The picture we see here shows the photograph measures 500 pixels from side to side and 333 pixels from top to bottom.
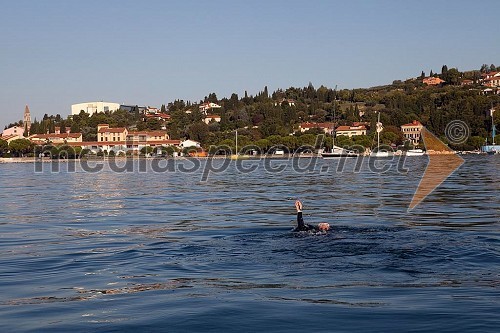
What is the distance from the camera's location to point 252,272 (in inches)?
536

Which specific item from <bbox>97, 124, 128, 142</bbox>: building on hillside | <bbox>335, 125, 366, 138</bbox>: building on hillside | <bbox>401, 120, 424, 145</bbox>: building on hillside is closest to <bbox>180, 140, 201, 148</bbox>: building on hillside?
<bbox>97, 124, 128, 142</bbox>: building on hillside

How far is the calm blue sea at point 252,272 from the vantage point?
9.86 metres

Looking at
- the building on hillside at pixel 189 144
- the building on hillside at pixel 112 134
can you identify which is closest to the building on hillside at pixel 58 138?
the building on hillside at pixel 112 134

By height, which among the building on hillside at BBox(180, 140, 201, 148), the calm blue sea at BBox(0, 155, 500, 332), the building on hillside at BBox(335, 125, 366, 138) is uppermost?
the building on hillside at BBox(335, 125, 366, 138)

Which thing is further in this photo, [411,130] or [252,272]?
[411,130]

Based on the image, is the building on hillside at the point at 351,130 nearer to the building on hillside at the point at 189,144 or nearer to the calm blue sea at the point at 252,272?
the building on hillside at the point at 189,144

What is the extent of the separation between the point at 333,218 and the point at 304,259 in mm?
9367

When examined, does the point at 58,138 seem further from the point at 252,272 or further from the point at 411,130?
the point at 252,272

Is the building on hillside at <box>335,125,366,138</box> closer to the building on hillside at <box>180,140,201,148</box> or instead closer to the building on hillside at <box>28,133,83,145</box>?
the building on hillside at <box>180,140,201,148</box>

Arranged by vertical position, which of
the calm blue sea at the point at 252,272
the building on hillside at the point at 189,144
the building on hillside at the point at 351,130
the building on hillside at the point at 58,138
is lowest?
the calm blue sea at the point at 252,272

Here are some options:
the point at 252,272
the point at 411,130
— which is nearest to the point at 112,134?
the point at 411,130

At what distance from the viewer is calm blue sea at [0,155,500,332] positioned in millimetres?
9859

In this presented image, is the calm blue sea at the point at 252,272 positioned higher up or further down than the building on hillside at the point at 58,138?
further down

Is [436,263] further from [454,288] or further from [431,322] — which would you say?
[431,322]
